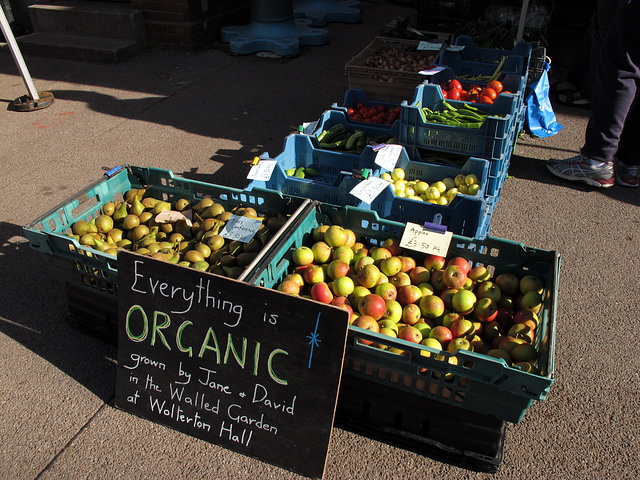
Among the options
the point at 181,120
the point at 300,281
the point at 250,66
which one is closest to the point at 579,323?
the point at 300,281

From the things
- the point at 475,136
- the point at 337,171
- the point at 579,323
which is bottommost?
the point at 579,323

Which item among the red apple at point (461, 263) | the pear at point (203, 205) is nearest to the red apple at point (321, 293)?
the red apple at point (461, 263)

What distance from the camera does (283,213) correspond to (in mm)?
3256

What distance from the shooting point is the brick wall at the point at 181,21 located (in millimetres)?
8688

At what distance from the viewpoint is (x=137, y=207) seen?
3383mm

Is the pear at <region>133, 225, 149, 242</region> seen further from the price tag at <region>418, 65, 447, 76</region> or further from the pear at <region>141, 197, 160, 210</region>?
the price tag at <region>418, 65, 447, 76</region>

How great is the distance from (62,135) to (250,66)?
3486 millimetres

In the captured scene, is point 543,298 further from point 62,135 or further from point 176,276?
point 62,135

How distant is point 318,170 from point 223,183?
1293 millimetres

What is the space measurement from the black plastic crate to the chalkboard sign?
0.35m

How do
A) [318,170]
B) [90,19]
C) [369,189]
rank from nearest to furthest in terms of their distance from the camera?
[369,189] → [318,170] → [90,19]

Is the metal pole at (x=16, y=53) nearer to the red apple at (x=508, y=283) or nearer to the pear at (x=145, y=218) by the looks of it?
the pear at (x=145, y=218)

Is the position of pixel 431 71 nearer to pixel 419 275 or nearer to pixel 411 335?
pixel 419 275

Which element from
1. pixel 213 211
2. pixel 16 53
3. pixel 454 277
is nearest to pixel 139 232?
pixel 213 211
